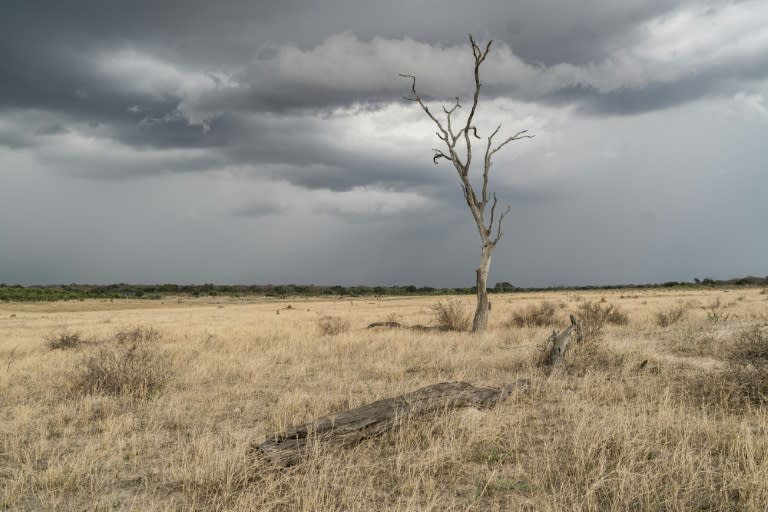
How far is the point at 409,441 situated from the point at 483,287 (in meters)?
12.9

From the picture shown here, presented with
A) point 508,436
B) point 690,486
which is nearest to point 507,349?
point 508,436

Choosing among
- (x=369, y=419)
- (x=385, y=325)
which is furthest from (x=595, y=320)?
(x=369, y=419)

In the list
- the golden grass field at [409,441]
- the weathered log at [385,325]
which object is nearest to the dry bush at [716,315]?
the golden grass field at [409,441]

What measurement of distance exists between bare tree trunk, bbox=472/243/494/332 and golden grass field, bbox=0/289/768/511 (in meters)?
6.86

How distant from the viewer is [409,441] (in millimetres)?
5754

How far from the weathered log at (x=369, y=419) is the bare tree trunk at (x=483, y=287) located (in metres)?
10.8

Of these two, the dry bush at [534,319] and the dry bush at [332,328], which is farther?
the dry bush at [534,319]

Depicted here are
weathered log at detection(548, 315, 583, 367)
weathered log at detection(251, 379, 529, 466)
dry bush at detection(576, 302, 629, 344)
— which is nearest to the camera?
weathered log at detection(251, 379, 529, 466)

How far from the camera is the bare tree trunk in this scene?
18219 millimetres

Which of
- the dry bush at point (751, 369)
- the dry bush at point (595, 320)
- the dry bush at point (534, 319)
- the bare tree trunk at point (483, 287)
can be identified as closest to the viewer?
the dry bush at point (751, 369)

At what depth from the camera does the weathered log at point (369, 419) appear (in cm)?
521

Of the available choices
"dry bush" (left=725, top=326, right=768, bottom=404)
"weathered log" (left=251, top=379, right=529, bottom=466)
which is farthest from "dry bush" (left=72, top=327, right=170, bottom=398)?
"dry bush" (left=725, top=326, right=768, bottom=404)

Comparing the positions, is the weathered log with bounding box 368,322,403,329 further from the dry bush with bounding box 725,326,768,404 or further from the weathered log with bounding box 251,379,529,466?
the dry bush with bounding box 725,326,768,404

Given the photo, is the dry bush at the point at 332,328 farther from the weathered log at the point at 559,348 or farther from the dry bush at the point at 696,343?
the dry bush at the point at 696,343
